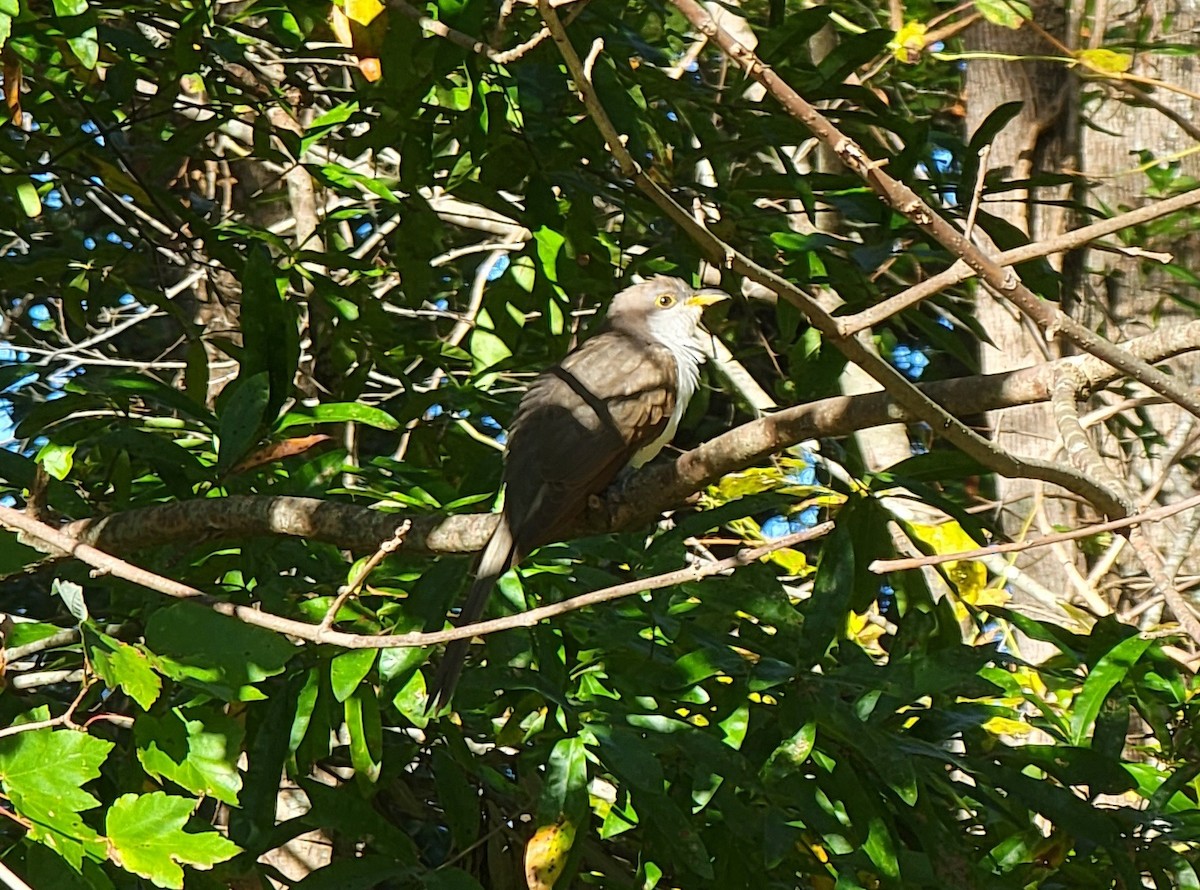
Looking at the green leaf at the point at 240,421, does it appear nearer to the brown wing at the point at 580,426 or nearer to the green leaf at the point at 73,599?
the brown wing at the point at 580,426

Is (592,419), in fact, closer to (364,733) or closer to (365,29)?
(365,29)

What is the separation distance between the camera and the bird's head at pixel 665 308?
5.05m

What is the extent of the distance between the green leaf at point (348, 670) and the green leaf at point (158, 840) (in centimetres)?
76

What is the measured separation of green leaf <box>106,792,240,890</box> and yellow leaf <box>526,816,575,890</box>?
101cm

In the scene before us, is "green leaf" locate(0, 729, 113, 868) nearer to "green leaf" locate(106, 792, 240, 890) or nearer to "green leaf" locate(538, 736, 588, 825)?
"green leaf" locate(106, 792, 240, 890)

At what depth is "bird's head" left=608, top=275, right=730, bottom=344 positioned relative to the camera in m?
5.05

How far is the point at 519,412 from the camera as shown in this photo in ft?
14.3

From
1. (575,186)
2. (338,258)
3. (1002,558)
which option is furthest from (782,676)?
(1002,558)

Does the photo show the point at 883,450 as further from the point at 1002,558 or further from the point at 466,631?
the point at 466,631

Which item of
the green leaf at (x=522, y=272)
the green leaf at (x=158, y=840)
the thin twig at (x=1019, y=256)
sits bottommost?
the green leaf at (x=158, y=840)

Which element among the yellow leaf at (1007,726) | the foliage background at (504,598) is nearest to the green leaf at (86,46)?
the foliage background at (504,598)

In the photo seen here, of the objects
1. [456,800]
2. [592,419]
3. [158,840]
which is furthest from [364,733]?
[592,419]

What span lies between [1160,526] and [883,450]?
1.17 m

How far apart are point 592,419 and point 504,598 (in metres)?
1.04
